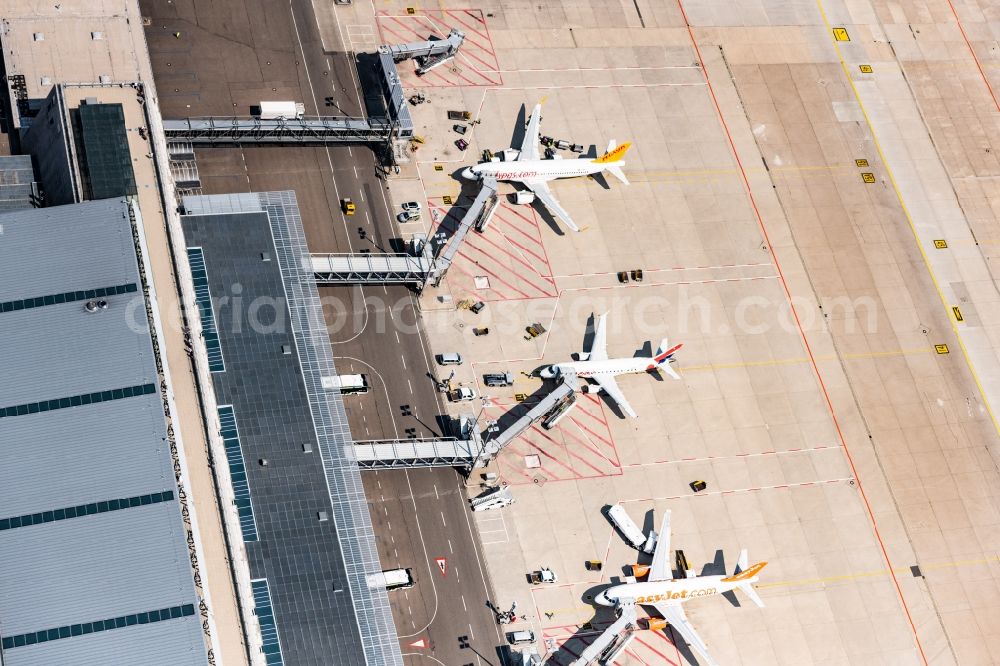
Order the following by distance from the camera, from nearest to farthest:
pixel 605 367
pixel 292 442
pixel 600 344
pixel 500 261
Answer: pixel 292 442 → pixel 605 367 → pixel 600 344 → pixel 500 261

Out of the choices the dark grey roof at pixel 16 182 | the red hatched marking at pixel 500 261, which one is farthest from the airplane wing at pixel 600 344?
the dark grey roof at pixel 16 182

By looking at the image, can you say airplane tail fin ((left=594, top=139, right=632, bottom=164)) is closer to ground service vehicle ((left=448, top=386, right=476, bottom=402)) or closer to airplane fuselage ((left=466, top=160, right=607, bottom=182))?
airplane fuselage ((left=466, top=160, right=607, bottom=182))

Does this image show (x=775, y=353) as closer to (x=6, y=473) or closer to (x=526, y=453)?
(x=526, y=453)

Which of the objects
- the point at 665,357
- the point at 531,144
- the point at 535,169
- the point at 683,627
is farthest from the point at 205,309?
the point at 683,627

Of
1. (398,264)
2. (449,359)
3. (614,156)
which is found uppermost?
(614,156)

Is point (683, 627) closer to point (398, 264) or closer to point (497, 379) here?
point (497, 379)

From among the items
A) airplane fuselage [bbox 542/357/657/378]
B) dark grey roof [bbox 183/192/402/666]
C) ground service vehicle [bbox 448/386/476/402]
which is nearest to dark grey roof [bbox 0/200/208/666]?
dark grey roof [bbox 183/192/402/666]
